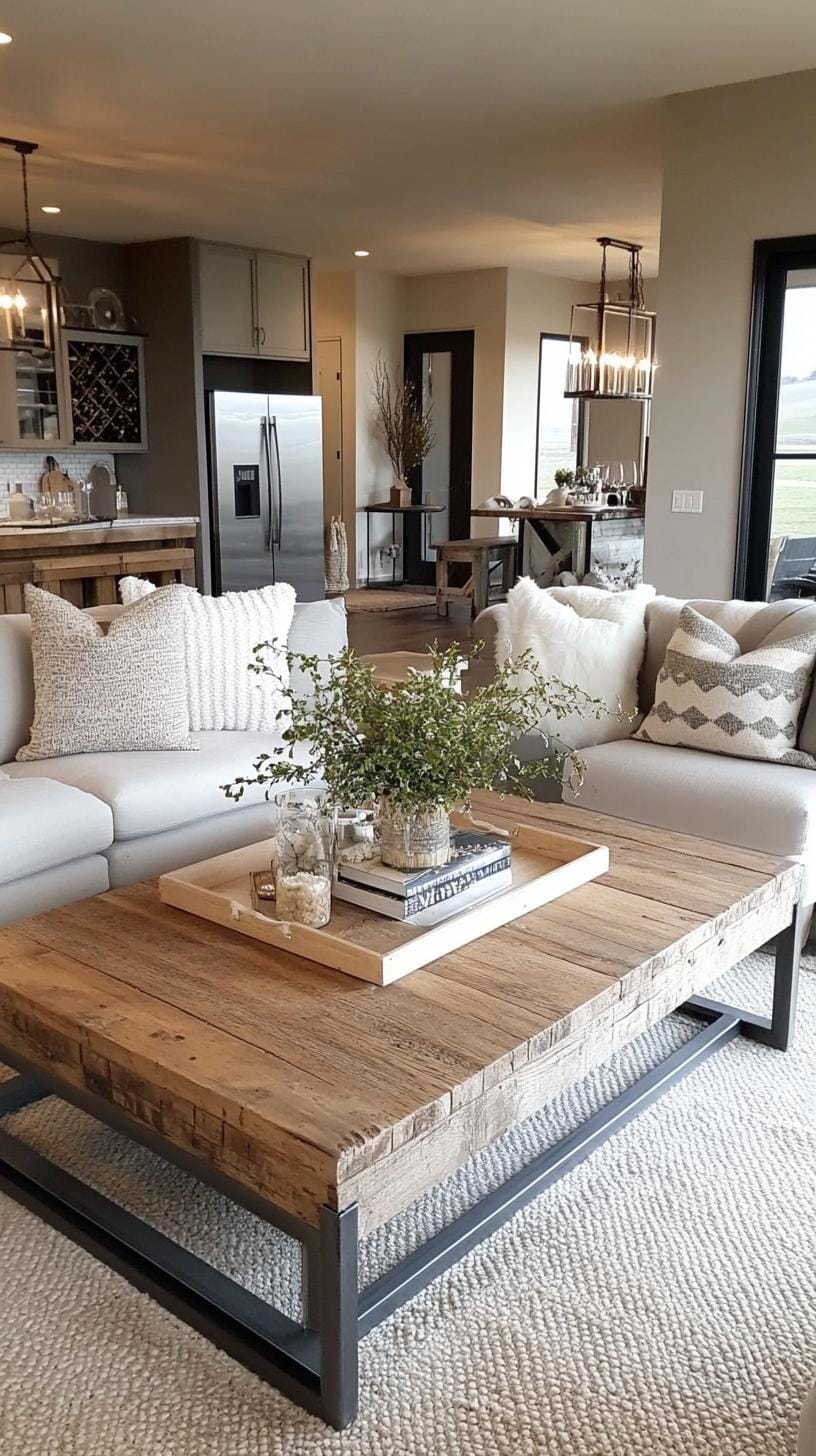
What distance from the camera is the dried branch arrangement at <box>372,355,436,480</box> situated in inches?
433

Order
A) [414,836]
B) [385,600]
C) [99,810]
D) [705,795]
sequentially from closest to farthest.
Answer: [414,836] < [99,810] < [705,795] < [385,600]

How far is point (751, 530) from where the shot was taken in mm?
5297

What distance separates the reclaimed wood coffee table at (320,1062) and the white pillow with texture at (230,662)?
121cm

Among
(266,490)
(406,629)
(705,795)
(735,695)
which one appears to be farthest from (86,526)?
(705,795)

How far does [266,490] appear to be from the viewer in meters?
8.78

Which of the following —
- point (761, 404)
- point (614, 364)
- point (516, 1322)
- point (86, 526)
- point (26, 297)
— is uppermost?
point (26, 297)

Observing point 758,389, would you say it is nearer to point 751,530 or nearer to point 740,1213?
point 751,530

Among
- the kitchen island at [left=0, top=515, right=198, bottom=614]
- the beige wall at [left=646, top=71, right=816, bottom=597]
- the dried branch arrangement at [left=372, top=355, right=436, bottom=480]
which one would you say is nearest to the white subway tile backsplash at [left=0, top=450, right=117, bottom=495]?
the kitchen island at [left=0, top=515, right=198, bottom=614]

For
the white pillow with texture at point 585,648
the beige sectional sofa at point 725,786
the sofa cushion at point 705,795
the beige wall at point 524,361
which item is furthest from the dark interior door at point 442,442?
the sofa cushion at point 705,795

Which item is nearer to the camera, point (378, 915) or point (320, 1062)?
point (320, 1062)

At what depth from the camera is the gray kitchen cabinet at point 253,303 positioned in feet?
27.8

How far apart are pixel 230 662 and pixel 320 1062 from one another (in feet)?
6.57

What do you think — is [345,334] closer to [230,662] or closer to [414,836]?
[230,662]

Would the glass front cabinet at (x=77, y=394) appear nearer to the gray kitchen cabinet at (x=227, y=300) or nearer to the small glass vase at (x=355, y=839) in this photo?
the gray kitchen cabinet at (x=227, y=300)
